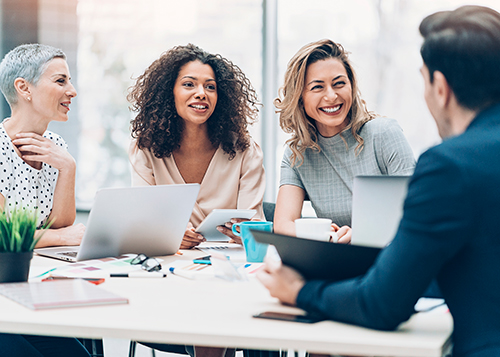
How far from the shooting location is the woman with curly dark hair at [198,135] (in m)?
2.32

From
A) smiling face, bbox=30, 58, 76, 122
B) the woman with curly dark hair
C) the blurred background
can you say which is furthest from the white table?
the blurred background

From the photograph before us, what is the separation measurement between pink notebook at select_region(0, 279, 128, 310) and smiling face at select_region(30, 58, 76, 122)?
4.10 ft

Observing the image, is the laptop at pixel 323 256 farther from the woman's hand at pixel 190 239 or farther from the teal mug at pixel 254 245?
the woman's hand at pixel 190 239

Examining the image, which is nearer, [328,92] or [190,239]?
[190,239]

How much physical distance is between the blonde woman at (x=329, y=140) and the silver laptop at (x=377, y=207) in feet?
2.70

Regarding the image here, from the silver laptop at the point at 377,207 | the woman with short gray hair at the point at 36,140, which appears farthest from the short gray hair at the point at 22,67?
the silver laptop at the point at 377,207

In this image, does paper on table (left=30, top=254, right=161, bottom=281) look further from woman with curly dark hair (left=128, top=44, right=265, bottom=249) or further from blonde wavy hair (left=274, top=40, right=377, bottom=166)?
blonde wavy hair (left=274, top=40, right=377, bottom=166)

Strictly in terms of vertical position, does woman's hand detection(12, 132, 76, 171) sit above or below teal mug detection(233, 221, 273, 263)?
above

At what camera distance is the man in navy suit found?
77cm

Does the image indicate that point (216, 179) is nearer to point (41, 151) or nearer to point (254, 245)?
point (41, 151)

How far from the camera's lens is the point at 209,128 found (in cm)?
253

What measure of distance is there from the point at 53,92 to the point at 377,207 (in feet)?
5.21

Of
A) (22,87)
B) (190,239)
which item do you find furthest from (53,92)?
(190,239)

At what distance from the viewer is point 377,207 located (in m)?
1.26
